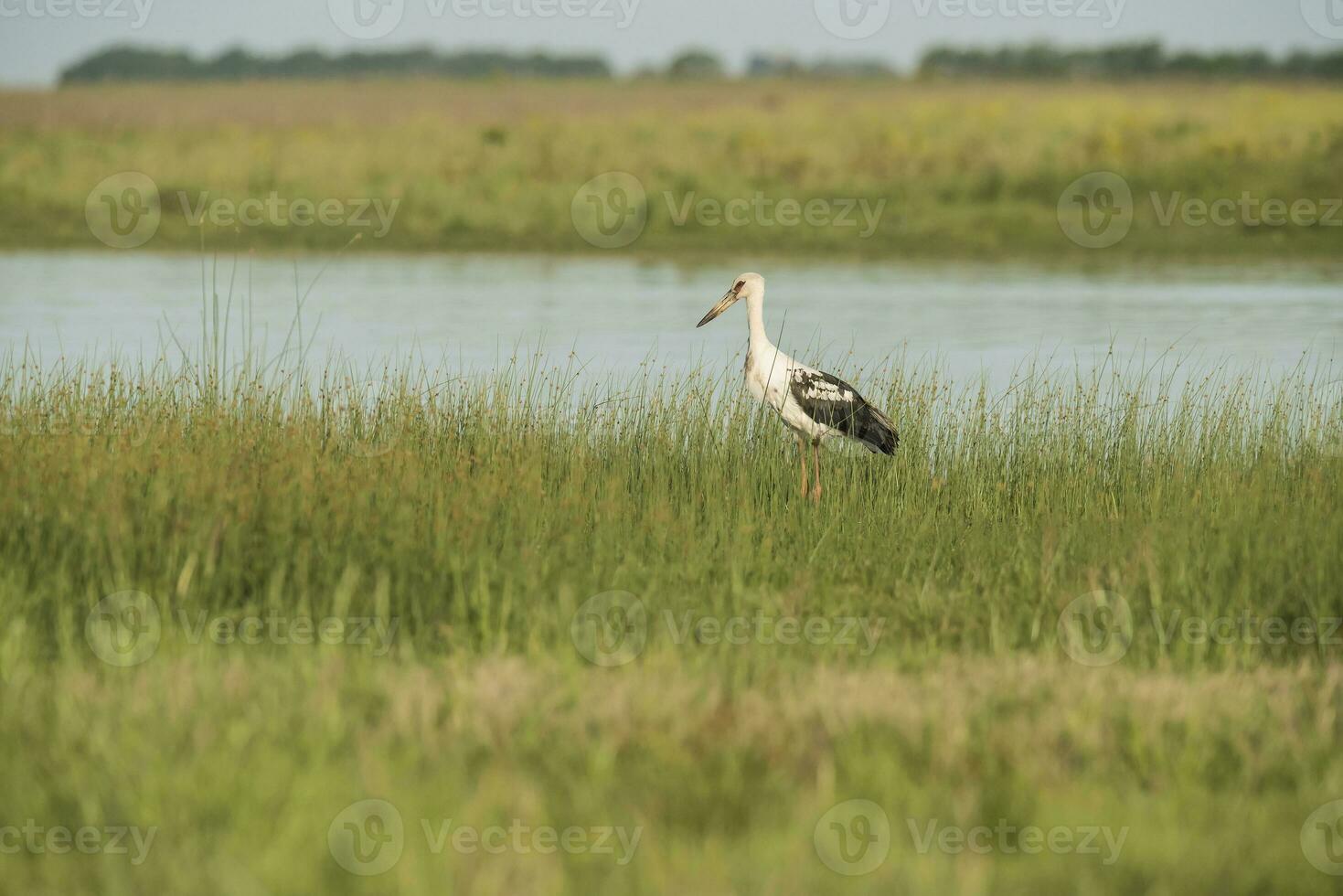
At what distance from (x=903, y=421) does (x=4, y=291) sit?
18.3 metres

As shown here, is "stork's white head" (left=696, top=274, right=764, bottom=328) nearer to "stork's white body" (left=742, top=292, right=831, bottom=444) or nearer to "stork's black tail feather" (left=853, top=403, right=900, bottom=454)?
"stork's white body" (left=742, top=292, right=831, bottom=444)

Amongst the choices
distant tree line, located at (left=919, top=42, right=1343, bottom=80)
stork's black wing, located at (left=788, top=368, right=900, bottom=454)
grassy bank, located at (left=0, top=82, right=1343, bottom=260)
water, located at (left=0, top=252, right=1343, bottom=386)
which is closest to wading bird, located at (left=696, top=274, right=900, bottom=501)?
stork's black wing, located at (left=788, top=368, right=900, bottom=454)

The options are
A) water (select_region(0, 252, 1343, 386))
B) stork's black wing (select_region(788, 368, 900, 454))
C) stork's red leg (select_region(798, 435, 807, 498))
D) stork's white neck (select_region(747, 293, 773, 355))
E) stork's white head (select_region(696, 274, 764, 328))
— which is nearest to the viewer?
stork's red leg (select_region(798, 435, 807, 498))

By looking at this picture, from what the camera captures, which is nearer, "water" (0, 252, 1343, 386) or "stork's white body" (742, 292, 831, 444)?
"stork's white body" (742, 292, 831, 444)

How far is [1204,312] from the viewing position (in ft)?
77.8

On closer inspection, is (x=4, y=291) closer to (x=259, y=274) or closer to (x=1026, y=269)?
(x=259, y=274)

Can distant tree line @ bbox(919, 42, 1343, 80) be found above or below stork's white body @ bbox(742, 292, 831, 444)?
above

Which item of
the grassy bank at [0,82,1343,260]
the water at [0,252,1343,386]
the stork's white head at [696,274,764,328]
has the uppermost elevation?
the grassy bank at [0,82,1343,260]

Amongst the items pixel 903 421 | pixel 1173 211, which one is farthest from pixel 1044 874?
pixel 1173 211

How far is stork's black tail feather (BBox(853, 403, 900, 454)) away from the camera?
10023 mm

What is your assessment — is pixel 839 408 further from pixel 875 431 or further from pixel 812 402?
pixel 875 431

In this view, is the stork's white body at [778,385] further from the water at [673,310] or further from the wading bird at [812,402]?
the water at [673,310]

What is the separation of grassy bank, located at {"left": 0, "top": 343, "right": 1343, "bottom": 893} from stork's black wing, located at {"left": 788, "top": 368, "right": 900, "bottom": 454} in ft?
0.87

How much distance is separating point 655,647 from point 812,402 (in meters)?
3.90
